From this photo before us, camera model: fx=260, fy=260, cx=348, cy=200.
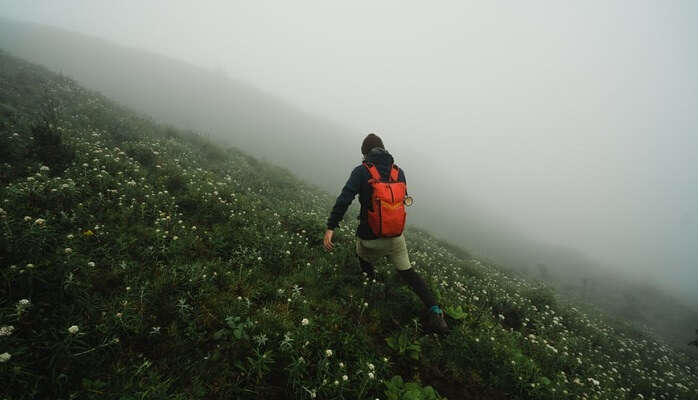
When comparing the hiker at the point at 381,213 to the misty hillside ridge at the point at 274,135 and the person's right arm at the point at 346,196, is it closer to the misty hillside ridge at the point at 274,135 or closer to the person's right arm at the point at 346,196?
the person's right arm at the point at 346,196

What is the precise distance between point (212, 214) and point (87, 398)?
4.11m

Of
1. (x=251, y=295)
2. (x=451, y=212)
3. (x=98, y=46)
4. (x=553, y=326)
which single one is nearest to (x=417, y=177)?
(x=451, y=212)

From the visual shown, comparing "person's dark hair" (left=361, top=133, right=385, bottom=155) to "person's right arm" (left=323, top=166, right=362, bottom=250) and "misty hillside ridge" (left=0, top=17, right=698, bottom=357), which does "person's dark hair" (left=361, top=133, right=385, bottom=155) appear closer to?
"person's right arm" (left=323, top=166, right=362, bottom=250)

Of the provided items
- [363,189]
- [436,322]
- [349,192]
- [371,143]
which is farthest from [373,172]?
[436,322]

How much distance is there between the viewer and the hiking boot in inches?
175

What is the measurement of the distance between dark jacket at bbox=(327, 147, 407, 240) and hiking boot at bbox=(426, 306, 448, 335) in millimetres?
1625

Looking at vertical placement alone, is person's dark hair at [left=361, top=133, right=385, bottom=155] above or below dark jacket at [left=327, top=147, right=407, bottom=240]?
above

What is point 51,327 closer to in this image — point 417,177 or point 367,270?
point 367,270

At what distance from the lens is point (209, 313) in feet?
12.1

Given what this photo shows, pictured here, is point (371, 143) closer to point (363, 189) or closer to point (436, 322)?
point (363, 189)

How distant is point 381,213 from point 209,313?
2956 mm

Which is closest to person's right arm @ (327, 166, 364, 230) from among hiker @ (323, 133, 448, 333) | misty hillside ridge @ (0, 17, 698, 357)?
hiker @ (323, 133, 448, 333)

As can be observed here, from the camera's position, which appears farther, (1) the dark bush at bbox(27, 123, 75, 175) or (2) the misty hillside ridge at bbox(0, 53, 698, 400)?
(1) the dark bush at bbox(27, 123, 75, 175)

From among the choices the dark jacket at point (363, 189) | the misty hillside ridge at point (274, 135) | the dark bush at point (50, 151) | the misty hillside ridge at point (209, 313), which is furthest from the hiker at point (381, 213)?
the misty hillside ridge at point (274, 135)
